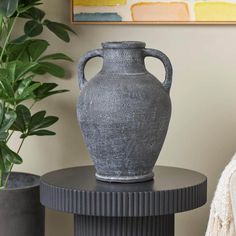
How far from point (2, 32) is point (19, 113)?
0.39 meters

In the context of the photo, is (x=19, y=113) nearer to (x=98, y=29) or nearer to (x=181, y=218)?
(x=98, y=29)

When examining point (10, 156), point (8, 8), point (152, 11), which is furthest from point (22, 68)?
point (152, 11)

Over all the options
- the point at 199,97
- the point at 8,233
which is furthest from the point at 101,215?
the point at 199,97

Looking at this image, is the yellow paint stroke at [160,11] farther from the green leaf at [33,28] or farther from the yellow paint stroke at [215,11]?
the green leaf at [33,28]

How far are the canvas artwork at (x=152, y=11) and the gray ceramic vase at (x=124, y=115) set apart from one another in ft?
1.44

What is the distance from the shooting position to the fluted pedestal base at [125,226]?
2125mm

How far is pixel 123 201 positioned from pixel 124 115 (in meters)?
0.25

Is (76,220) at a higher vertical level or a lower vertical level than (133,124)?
lower

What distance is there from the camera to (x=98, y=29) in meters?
2.78

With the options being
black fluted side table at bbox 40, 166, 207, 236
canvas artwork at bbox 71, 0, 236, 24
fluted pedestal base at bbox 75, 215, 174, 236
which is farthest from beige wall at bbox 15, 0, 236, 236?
fluted pedestal base at bbox 75, 215, 174, 236

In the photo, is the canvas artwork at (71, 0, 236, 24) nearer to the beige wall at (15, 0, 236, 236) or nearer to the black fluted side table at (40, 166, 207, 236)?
the beige wall at (15, 0, 236, 236)

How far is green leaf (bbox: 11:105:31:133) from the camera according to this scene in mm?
2590

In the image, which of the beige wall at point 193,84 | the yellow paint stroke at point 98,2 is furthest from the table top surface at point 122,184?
the yellow paint stroke at point 98,2

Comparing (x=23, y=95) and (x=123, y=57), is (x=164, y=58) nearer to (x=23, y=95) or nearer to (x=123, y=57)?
(x=123, y=57)
